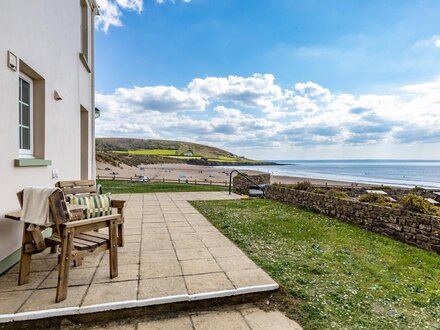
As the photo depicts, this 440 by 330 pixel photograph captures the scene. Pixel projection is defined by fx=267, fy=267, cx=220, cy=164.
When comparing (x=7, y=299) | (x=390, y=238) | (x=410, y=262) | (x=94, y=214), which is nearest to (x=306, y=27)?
(x=390, y=238)

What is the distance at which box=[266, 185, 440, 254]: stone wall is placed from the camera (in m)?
4.66

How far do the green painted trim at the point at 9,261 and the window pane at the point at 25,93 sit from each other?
2.00 metres

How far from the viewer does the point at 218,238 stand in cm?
463

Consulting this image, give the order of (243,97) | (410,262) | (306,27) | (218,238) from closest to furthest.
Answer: (410,262), (218,238), (306,27), (243,97)

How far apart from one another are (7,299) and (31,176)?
160 centimetres

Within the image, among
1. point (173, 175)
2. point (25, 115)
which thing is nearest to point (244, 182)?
point (25, 115)

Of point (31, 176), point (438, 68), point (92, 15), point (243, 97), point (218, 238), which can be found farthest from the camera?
point (243, 97)

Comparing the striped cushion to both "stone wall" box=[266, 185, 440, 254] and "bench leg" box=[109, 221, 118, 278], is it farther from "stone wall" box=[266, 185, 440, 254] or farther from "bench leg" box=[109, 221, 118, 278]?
"stone wall" box=[266, 185, 440, 254]

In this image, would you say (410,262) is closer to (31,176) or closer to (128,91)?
(31,176)

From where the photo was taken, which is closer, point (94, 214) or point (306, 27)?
point (94, 214)

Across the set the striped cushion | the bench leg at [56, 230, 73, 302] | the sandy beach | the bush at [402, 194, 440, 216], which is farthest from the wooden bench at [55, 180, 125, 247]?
the sandy beach

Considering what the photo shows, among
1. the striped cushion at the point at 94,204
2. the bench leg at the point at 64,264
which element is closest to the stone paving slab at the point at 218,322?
the bench leg at the point at 64,264

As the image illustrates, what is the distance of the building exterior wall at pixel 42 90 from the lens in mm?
2926

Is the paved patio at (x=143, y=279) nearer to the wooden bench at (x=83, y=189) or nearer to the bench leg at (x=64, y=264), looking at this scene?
the bench leg at (x=64, y=264)
